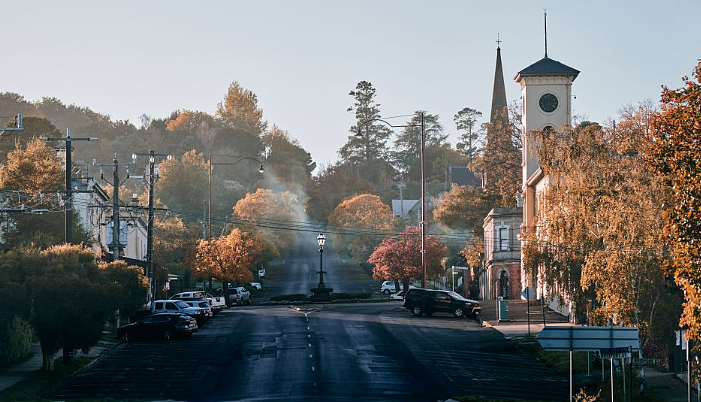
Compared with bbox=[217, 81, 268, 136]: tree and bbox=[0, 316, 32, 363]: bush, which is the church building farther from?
bbox=[217, 81, 268, 136]: tree

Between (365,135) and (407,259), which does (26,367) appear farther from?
(365,135)

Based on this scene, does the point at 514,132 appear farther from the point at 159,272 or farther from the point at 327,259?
the point at 327,259

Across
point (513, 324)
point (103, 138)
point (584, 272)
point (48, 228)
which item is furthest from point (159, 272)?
point (103, 138)

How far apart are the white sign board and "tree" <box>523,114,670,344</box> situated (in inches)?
244

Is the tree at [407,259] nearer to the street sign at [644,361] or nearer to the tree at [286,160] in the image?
the street sign at [644,361]

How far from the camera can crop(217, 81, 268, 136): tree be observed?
188 m

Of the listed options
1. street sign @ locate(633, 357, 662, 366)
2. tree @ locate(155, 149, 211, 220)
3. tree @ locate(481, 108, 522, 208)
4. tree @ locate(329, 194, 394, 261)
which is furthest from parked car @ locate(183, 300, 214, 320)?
tree @ locate(155, 149, 211, 220)

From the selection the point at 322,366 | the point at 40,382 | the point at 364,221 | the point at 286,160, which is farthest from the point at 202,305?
the point at 286,160

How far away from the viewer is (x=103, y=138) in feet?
592

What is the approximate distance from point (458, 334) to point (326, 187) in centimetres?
10204

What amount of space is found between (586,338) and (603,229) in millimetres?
13083

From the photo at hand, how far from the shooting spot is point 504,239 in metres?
89.4

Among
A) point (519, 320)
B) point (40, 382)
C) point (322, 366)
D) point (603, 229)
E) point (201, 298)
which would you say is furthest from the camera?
point (201, 298)

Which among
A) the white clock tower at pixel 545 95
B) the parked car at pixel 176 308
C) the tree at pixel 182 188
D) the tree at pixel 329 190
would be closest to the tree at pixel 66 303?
the parked car at pixel 176 308
